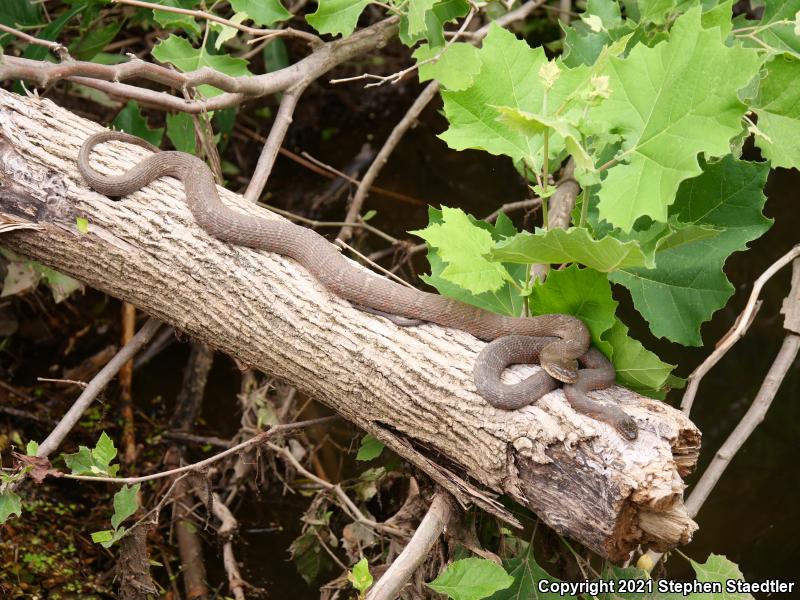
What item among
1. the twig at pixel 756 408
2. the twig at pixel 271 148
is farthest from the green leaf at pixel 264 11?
the twig at pixel 756 408

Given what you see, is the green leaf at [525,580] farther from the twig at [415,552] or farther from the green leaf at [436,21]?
the green leaf at [436,21]

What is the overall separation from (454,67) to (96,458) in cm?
226

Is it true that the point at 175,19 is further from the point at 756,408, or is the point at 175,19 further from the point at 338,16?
the point at 756,408

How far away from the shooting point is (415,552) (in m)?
3.06

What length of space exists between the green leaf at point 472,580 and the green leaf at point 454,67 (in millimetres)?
1954

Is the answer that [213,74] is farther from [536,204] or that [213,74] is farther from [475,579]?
[475,579]

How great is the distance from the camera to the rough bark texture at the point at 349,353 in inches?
115

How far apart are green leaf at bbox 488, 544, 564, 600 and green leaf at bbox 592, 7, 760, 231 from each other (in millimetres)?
1528

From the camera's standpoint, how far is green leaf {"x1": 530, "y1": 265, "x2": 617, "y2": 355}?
3277 millimetres

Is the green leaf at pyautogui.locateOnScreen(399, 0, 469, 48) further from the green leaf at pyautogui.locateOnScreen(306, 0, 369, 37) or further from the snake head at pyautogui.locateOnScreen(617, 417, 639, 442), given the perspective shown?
the snake head at pyautogui.locateOnScreen(617, 417, 639, 442)

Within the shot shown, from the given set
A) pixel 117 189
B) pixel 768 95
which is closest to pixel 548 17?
pixel 768 95

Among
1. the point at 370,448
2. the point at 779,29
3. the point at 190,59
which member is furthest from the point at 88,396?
the point at 779,29

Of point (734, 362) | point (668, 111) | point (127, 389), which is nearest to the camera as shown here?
point (668, 111)

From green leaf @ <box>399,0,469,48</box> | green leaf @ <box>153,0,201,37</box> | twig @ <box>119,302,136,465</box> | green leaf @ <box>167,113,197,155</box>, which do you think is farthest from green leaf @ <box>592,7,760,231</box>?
twig @ <box>119,302,136,465</box>
